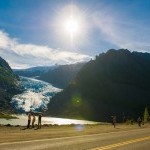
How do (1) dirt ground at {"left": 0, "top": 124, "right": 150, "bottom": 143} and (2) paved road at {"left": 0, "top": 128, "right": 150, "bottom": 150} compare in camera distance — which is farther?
(1) dirt ground at {"left": 0, "top": 124, "right": 150, "bottom": 143}

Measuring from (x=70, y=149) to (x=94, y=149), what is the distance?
46.6 inches

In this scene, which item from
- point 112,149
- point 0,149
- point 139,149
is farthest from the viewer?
point 139,149

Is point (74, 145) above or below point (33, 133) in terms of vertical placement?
below

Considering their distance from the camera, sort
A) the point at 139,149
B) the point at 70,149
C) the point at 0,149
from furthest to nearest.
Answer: the point at 139,149, the point at 70,149, the point at 0,149

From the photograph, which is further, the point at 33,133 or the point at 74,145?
the point at 33,133

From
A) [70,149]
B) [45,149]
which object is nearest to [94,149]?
[70,149]

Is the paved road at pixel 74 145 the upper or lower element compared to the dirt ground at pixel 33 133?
lower

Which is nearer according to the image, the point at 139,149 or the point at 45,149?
the point at 45,149

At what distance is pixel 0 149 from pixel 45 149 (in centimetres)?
193

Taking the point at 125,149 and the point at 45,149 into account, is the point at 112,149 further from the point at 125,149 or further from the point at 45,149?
the point at 45,149

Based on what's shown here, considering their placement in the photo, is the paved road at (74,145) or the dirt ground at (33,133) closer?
the paved road at (74,145)

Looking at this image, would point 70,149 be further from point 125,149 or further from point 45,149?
point 125,149

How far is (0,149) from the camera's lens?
15.1 meters

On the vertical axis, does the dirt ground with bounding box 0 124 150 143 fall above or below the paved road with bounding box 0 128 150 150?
above
